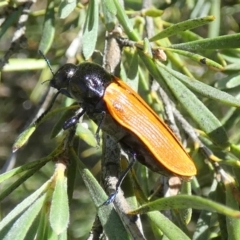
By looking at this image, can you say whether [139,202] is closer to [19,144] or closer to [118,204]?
[118,204]

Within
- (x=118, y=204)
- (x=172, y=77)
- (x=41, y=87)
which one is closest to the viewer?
(x=118, y=204)

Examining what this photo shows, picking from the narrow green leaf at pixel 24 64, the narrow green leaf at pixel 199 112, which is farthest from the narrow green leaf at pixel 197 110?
the narrow green leaf at pixel 24 64

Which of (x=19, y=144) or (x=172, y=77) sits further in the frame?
(x=172, y=77)

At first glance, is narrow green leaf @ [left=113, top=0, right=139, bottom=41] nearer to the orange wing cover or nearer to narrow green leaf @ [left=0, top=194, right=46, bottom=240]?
the orange wing cover

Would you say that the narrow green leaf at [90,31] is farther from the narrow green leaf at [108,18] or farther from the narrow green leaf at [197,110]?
the narrow green leaf at [197,110]

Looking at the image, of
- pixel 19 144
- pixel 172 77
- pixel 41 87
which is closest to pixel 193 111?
pixel 172 77

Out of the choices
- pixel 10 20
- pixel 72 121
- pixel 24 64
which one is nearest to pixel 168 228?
pixel 72 121

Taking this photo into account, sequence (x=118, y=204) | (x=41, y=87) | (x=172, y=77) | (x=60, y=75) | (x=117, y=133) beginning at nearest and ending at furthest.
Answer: (x=118, y=204) < (x=172, y=77) < (x=117, y=133) < (x=60, y=75) < (x=41, y=87)

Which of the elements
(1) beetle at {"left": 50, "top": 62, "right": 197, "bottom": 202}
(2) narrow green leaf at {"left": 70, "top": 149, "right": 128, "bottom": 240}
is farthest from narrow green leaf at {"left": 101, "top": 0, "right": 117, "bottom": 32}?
(2) narrow green leaf at {"left": 70, "top": 149, "right": 128, "bottom": 240}
